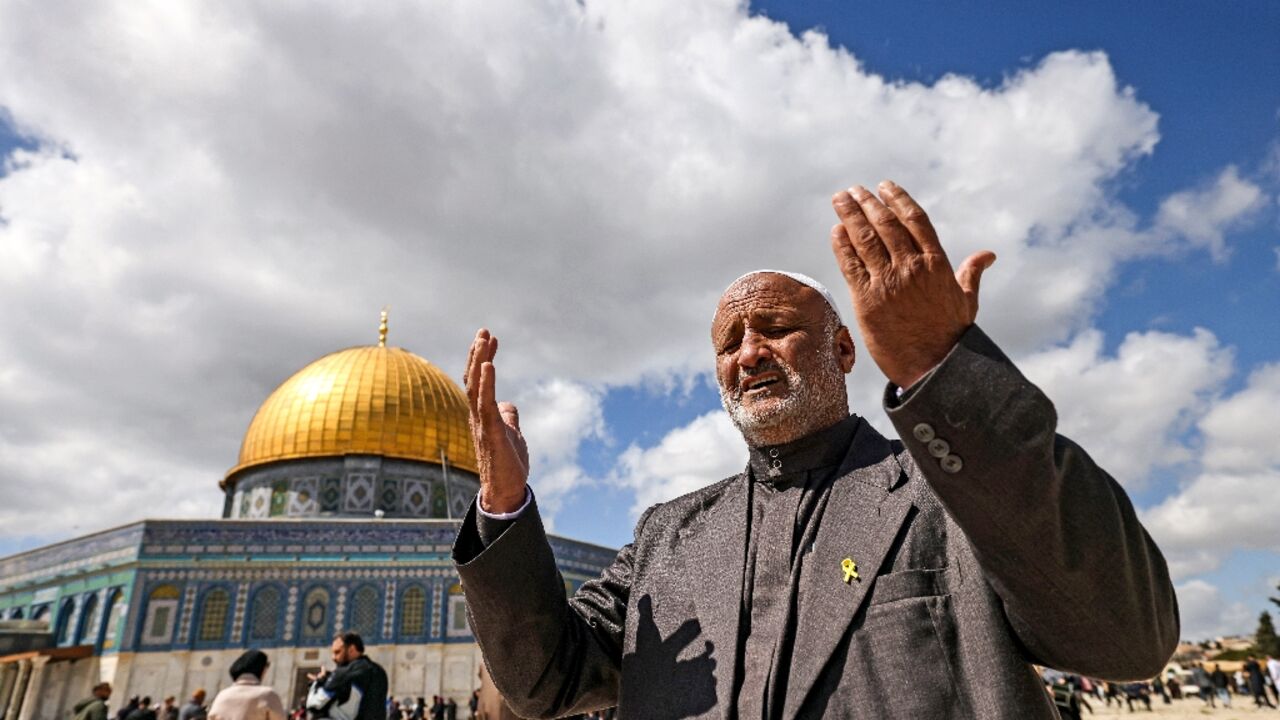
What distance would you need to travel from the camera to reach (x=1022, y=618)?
118 centimetres

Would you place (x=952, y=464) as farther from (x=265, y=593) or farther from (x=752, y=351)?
(x=265, y=593)

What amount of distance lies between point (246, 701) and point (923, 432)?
17.7ft

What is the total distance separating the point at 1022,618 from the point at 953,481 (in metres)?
0.27

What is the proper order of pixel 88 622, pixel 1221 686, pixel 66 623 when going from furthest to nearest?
1. pixel 66 623
2. pixel 88 622
3. pixel 1221 686

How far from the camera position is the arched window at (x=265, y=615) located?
2023cm

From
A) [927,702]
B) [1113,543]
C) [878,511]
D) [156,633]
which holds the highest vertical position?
[156,633]

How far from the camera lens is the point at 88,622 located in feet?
66.8

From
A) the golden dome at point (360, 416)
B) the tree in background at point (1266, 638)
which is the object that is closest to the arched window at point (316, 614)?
the golden dome at point (360, 416)

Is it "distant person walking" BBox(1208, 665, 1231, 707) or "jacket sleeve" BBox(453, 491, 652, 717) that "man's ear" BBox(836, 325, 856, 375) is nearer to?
"jacket sleeve" BBox(453, 491, 652, 717)

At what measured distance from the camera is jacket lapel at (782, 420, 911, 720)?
1387 mm

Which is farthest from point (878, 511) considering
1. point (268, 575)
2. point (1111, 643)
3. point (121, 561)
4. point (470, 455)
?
point (470, 455)

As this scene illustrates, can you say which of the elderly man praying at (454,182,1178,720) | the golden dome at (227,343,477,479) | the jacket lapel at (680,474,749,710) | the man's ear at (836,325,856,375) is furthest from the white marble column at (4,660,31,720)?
the man's ear at (836,325,856,375)

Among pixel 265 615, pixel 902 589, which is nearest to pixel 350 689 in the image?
pixel 902 589

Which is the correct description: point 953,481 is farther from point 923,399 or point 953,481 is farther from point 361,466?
point 361,466
